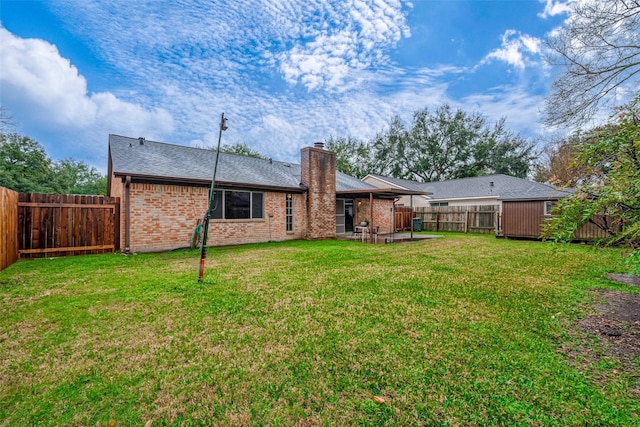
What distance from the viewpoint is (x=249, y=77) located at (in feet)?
51.4

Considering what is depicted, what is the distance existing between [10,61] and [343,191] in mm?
13790

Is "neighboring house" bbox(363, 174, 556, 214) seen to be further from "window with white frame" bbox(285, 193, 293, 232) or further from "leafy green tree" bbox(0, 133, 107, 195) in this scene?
"leafy green tree" bbox(0, 133, 107, 195)

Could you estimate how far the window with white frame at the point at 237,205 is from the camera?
11.1 metres

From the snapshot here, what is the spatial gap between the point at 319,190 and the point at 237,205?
3933 mm

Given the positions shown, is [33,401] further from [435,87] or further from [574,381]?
[435,87]

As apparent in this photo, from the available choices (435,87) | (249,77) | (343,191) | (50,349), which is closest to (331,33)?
(249,77)

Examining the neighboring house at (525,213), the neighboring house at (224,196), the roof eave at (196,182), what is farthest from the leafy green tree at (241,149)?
the neighboring house at (525,213)

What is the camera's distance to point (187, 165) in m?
11.5

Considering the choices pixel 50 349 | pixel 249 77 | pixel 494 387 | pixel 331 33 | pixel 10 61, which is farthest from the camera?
pixel 249 77

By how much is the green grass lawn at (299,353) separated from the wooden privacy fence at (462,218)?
1364cm

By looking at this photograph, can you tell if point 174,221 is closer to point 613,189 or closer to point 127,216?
point 127,216

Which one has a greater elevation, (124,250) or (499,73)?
(499,73)

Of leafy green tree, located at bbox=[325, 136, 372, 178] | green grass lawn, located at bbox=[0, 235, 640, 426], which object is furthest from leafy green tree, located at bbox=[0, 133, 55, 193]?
leafy green tree, located at bbox=[325, 136, 372, 178]

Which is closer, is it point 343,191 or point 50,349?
point 50,349
